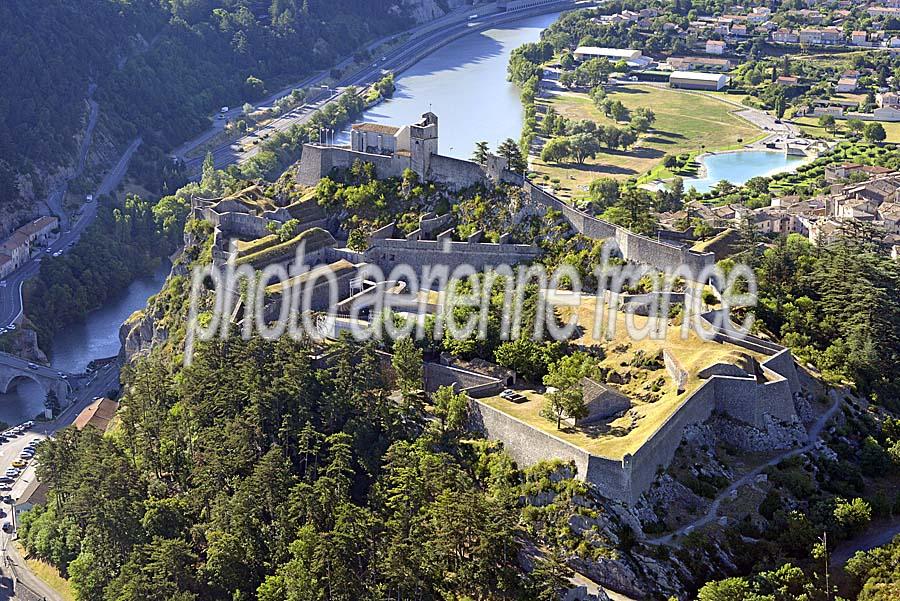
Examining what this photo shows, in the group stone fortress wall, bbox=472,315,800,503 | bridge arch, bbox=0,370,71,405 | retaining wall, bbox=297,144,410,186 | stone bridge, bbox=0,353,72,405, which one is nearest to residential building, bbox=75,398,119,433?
bridge arch, bbox=0,370,71,405

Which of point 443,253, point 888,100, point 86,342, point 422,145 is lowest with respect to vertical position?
point 86,342


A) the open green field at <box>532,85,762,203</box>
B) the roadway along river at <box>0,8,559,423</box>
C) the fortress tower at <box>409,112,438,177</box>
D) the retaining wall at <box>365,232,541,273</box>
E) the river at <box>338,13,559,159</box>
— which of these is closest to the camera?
the retaining wall at <box>365,232,541,273</box>

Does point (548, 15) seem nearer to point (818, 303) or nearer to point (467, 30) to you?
point (467, 30)

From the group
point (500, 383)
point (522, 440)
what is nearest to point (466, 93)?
point (500, 383)

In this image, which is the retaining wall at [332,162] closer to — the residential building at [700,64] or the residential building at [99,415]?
the residential building at [99,415]

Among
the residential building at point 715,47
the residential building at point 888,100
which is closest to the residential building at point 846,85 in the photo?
Result: the residential building at point 888,100

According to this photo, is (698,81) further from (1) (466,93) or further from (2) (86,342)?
(2) (86,342)

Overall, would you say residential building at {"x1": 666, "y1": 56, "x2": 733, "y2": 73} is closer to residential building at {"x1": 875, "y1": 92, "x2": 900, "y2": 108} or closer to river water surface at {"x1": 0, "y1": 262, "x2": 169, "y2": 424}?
residential building at {"x1": 875, "y1": 92, "x2": 900, "y2": 108}
